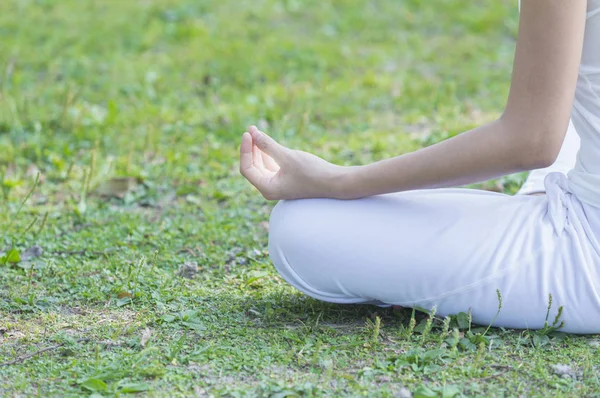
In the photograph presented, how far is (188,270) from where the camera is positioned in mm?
2834

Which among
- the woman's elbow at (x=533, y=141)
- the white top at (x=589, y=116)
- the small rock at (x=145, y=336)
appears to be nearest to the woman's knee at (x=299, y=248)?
the small rock at (x=145, y=336)

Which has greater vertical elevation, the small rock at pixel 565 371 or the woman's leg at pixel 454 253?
the woman's leg at pixel 454 253

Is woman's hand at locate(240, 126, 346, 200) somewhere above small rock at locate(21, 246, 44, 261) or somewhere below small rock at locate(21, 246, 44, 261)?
above

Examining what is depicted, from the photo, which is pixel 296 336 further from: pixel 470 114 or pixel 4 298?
pixel 470 114

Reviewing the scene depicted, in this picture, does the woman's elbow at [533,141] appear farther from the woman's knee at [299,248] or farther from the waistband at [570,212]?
the woman's knee at [299,248]

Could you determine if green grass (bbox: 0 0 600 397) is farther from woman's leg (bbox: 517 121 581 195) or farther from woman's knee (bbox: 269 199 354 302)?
woman's leg (bbox: 517 121 581 195)

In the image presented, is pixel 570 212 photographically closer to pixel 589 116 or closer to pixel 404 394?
pixel 589 116

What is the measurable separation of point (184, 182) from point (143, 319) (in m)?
1.30

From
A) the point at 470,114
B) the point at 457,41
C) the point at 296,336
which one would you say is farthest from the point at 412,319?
the point at 457,41

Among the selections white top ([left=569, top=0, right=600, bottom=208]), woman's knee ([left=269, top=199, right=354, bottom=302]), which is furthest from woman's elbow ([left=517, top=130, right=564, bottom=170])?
woman's knee ([left=269, top=199, right=354, bottom=302])

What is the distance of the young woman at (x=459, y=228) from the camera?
6.81 feet

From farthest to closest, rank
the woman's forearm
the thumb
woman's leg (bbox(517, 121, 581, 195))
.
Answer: woman's leg (bbox(517, 121, 581, 195))
the thumb
the woman's forearm

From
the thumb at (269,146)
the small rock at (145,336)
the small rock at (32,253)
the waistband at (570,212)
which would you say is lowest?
the small rock at (145,336)

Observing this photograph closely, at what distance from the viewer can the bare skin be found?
1885mm
